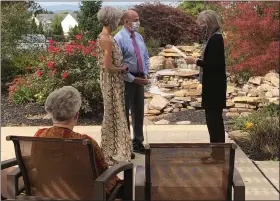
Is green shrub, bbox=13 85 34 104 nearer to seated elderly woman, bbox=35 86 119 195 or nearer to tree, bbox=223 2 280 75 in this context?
tree, bbox=223 2 280 75

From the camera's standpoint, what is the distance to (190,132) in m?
6.10

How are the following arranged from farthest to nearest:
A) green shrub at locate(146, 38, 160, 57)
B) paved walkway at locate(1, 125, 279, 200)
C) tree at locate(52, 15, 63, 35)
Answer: green shrub at locate(146, 38, 160, 57) → tree at locate(52, 15, 63, 35) → paved walkway at locate(1, 125, 279, 200)

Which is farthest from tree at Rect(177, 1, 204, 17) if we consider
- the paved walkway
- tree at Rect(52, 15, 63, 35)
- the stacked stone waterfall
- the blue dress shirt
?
the blue dress shirt

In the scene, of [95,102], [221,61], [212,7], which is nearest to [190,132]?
[95,102]

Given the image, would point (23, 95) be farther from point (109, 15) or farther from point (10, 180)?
point (10, 180)

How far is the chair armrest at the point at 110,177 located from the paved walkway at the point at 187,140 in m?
1.20

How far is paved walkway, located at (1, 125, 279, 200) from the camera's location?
383cm

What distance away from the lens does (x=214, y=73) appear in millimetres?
4039

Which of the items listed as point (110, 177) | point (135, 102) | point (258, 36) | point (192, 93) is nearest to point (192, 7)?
point (192, 93)

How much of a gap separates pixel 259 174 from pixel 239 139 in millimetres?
1196

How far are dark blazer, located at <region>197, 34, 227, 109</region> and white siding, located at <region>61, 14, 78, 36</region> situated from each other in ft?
26.5

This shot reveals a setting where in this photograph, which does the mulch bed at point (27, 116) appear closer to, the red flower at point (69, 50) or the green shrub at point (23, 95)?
the green shrub at point (23, 95)

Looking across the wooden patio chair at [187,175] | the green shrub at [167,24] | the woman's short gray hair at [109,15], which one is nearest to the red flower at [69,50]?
the woman's short gray hair at [109,15]

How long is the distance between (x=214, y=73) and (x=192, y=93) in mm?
4880
